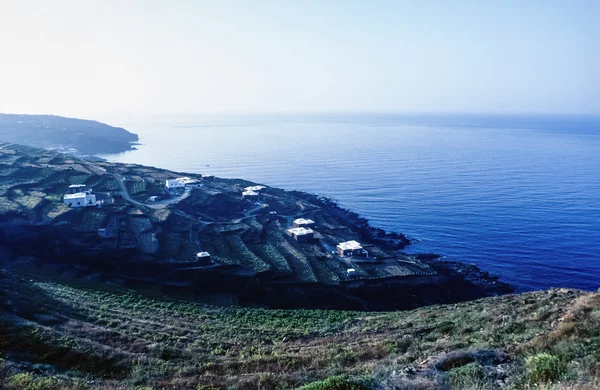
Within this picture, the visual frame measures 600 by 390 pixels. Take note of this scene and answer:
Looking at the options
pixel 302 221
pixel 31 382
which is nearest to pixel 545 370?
pixel 31 382

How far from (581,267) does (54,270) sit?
2241 inches

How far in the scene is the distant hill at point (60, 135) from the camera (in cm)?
14400

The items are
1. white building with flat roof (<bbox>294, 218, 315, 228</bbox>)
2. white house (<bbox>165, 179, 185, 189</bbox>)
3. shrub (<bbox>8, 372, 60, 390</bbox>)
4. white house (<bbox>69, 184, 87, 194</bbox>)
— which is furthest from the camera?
white house (<bbox>165, 179, 185, 189</bbox>)

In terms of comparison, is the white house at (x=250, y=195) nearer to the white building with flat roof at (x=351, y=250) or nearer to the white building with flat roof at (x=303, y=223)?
the white building with flat roof at (x=303, y=223)

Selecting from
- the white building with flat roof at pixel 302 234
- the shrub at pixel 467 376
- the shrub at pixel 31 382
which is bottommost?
the white building with flat roof at pixel 302 234

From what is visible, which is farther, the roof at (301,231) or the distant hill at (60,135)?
the distant hill at (60,135)

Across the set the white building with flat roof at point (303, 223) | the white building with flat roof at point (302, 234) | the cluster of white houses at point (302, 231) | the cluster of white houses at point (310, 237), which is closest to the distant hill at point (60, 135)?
the white building with flat roof at point (303, 223)

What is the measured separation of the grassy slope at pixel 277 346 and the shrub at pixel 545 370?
0.09ft

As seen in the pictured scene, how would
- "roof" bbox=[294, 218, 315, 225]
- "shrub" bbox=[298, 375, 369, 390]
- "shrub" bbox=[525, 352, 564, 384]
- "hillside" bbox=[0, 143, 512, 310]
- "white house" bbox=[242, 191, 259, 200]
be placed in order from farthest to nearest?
"white house" bbox=[242, 191, 259, 200] → "roof" bbox=[294, 218, 315, 225] → "hillside" bbox=[0, 143, 512, 310] → "shrub" bbox=[298, 375, 369, 390] → "shrub" bbox=[525, 352, 564, 384]

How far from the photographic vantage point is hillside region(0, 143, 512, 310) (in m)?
39.3

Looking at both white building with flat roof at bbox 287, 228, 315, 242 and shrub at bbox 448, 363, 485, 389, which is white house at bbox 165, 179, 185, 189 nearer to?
white building with flat roof at bbox 287, 228, 315, 242

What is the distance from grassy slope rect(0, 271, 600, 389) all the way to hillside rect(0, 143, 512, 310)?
11.7 m

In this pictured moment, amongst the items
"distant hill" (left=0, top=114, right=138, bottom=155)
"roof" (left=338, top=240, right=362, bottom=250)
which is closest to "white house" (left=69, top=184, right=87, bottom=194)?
"roof" (left=338, top=240, right=362, bottom=250)

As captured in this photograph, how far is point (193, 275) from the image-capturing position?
4009 centimetres
